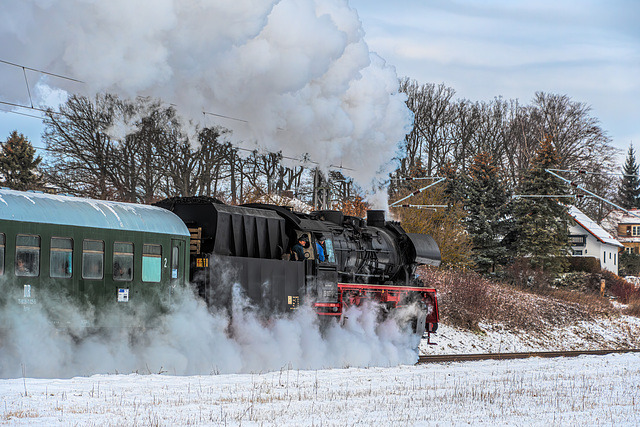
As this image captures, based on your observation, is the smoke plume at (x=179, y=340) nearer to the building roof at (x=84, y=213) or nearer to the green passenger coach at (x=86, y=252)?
the green passenger coach at (x=86, y=252)

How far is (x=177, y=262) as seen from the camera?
15359 millimetres

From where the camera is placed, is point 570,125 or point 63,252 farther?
point 570,125

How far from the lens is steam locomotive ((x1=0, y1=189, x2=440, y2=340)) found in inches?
500

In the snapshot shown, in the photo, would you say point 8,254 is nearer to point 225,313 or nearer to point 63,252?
point 63,252

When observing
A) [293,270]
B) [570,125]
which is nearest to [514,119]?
[570,125]

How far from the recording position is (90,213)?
13.7 metres


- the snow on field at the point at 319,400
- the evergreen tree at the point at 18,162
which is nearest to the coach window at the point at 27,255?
the snow on field at the point at 319,400

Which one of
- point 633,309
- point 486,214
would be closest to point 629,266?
point 633,309

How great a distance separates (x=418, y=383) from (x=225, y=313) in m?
4.33

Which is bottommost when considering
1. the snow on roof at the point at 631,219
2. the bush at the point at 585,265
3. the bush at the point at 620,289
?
the bush at the point at 620,289

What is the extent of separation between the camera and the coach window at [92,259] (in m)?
13.5

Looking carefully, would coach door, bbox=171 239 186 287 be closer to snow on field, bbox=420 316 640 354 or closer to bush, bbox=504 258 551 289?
snow on field, bbox=420 316 640 354

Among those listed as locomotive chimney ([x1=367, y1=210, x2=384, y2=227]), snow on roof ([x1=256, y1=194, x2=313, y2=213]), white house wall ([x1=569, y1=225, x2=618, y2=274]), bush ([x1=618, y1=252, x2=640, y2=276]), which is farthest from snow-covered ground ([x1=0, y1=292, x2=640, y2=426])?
bush ([x1=618, y1=252, x2=640, y2=276])

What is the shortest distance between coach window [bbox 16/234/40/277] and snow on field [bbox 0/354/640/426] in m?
1.86
